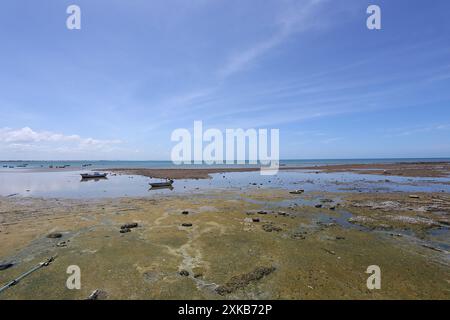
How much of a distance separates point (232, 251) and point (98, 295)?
6174 millimetres

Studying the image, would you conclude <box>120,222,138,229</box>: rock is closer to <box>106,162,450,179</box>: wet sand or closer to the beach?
the beach

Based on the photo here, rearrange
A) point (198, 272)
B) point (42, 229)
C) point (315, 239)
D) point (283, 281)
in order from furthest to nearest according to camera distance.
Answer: point (42, 229)
point (315, 239)
point (198, 272)
point (283, 281)

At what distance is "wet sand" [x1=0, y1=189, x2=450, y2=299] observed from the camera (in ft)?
27.3

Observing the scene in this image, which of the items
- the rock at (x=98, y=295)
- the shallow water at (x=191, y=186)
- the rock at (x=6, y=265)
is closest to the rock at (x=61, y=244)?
the rock at (x=6, y=265)

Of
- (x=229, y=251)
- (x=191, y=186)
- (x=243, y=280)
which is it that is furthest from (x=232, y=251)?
(x=191, y=186)

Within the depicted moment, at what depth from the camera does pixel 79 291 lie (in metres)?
8.19

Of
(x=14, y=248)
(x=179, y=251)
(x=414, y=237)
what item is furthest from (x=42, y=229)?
(x=414, y=237)

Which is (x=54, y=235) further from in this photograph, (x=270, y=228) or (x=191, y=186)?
(x=191, y=186)

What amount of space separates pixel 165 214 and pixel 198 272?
426 inches

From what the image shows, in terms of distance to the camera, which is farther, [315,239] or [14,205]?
[14,205]

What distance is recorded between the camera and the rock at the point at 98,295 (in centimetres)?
776

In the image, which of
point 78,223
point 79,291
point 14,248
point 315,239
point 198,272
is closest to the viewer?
point 79,291

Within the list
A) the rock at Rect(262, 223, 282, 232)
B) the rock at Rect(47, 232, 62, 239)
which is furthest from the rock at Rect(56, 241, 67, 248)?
the rock at Rect(262, 223, 282, 232)
